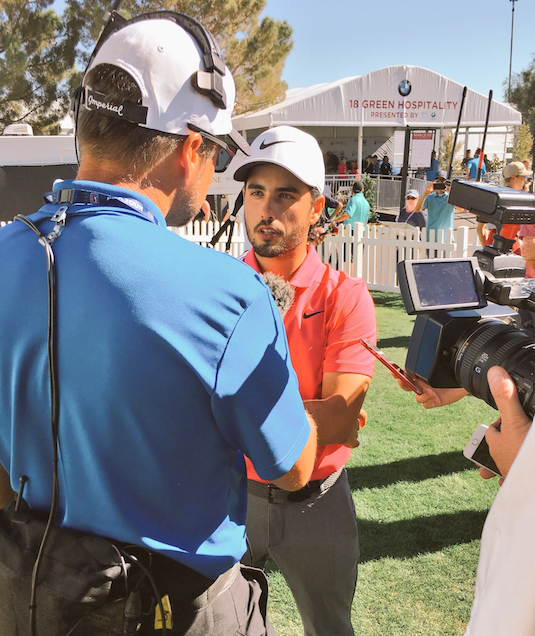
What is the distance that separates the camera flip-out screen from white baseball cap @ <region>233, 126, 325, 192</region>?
2.60ft

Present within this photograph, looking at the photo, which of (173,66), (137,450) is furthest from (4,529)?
(173,66)

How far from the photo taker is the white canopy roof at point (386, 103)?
17.0 metres

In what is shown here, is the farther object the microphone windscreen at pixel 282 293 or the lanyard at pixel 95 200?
the microphone windscreen at pixel 282 293

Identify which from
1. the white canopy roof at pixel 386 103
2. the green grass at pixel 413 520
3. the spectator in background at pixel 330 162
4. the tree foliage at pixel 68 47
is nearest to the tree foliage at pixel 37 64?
the tree foliage at pixel 68 47

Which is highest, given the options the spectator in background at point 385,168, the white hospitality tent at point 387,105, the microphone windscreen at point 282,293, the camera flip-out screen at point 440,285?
the white hospitality tent at point 387,105

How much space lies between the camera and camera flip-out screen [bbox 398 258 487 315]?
151 centimetres

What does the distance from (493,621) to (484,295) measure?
1015mm

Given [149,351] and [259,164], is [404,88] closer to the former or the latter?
[259,164]

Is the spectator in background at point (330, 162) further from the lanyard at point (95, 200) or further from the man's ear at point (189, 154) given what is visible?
the lanyard at point (95, 200)

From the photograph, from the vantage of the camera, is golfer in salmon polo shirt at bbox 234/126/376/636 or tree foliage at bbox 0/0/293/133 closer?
golfer in salmon polo shirt at bbox 234/126/376/636

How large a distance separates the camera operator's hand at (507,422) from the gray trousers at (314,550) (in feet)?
3.02

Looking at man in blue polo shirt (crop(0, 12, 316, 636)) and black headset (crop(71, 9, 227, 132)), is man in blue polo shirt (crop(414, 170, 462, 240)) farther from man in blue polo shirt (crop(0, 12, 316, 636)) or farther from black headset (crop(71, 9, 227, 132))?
man in blue polo shirt (crop(0, 12, 316, 636))

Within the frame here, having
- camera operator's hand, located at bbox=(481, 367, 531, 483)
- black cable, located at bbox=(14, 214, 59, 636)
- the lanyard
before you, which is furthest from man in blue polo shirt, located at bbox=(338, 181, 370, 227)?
black cable, located at bbox=(14, 214, 59, 636)

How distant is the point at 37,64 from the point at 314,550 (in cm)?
2267
